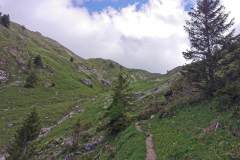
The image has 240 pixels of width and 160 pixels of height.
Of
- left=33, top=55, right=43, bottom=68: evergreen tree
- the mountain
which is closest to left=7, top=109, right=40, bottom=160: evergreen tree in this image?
the mountain

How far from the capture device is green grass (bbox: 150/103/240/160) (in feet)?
90.8

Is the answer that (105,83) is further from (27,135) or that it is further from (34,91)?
(27,135)

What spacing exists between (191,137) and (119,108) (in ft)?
47.0

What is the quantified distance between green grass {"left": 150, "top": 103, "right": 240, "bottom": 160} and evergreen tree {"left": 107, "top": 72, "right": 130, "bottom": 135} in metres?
4.40

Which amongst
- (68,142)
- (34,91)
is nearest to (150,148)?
(68,142)

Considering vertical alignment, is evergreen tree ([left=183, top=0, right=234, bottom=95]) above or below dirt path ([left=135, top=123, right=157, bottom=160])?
above

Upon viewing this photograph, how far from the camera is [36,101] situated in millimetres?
106125

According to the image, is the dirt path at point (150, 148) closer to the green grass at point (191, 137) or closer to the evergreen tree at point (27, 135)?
the green grass at point (191, 137)

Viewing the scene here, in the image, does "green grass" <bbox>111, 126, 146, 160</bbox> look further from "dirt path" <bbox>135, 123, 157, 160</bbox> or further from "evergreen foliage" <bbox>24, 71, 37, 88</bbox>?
"evergreen foliage" <bbox>24, 71, 37, 88</bbox>

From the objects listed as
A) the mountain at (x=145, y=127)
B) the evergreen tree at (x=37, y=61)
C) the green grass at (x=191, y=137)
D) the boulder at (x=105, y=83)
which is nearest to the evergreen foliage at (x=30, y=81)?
the mountain at (x=145, y=127)

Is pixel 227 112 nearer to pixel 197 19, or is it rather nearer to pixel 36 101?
pixel 197 19

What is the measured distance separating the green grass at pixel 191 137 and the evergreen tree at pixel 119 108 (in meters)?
4.40

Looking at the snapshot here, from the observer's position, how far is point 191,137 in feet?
105

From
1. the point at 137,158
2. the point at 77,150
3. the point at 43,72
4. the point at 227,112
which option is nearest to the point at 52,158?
the point at 77,150
